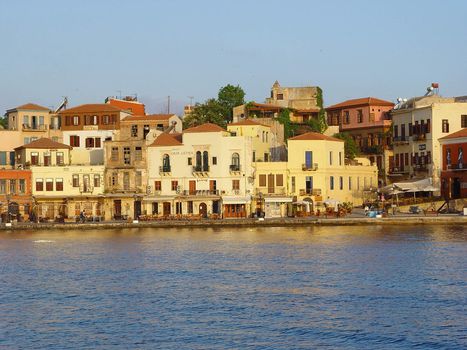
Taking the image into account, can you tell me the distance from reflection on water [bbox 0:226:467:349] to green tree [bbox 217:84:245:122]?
39.1 meters

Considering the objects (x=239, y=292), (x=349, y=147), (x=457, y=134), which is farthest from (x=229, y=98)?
(x=239, y=292)

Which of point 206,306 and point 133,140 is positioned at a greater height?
point 133,140

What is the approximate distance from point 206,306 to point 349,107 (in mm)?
66660

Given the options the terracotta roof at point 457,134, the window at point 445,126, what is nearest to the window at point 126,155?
the terracotta roof at point 457,134

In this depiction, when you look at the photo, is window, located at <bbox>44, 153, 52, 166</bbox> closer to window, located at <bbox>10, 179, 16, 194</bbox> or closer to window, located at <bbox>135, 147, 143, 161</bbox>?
window, located at <bbox>10, 179, 16, 194</bbox>

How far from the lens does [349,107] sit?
10194cm

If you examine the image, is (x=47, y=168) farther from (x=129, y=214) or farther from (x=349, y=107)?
(x=349, y=107)

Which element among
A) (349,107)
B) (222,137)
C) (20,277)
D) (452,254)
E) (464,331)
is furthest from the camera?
(349,107)

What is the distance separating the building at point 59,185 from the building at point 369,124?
27.0m

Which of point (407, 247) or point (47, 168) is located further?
point (47, 168)

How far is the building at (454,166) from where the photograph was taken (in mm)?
82188

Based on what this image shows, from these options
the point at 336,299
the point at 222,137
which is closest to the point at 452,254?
the point at 336,299

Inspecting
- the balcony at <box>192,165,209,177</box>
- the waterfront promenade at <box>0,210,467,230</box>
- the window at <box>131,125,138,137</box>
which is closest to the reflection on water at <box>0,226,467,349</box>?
the waterfront promenade at <box>0,210,467,230</box>

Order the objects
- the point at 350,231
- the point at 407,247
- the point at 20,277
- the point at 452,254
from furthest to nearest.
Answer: the point at 350,231, the point at 407,247, the point at 452,254, the point at 20,277
